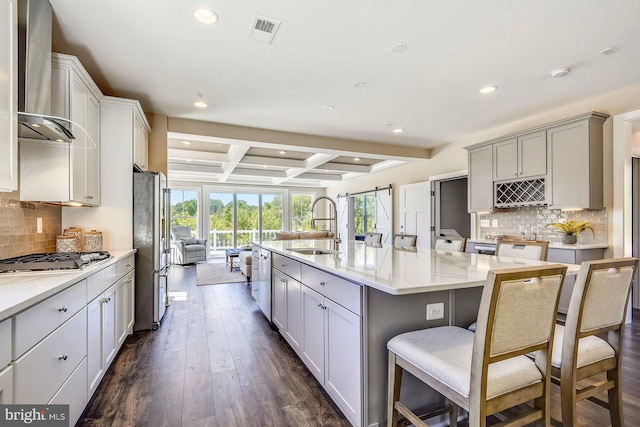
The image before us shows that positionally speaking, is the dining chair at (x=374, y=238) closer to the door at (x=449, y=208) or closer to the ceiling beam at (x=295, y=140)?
the ceiling beam at (x=295, y=140)

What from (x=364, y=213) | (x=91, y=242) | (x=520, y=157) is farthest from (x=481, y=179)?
(x=91, y=242)

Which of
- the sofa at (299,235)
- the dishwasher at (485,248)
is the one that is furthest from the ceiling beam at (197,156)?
the dishwasher at (485,248)

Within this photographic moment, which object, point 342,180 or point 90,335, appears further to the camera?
point 342,180

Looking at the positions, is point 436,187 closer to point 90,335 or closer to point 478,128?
point 478,128

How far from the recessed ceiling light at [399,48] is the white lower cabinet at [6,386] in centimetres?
290

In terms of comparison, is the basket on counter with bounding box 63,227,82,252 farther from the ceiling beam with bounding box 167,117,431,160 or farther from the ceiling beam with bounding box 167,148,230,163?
the ceiling beam with bounding box 167,148,230,163

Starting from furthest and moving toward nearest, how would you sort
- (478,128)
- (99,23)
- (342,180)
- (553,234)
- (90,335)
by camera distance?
(342,180), (478,128), (553,234), (99,23), (90,335)

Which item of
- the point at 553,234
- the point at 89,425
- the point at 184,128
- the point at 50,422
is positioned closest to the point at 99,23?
the point at 184,128

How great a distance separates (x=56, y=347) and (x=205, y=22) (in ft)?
7.09

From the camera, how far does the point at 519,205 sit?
13.5 ft

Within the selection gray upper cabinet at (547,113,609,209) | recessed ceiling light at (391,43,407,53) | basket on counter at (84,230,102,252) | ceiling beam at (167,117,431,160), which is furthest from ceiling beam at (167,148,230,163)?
gray upper cabinet at (547,113,609,209)

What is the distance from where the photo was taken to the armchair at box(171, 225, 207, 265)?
782cm

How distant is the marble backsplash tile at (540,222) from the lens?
139 inches

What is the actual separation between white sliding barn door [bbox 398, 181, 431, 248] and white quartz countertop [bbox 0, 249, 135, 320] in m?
5.30
